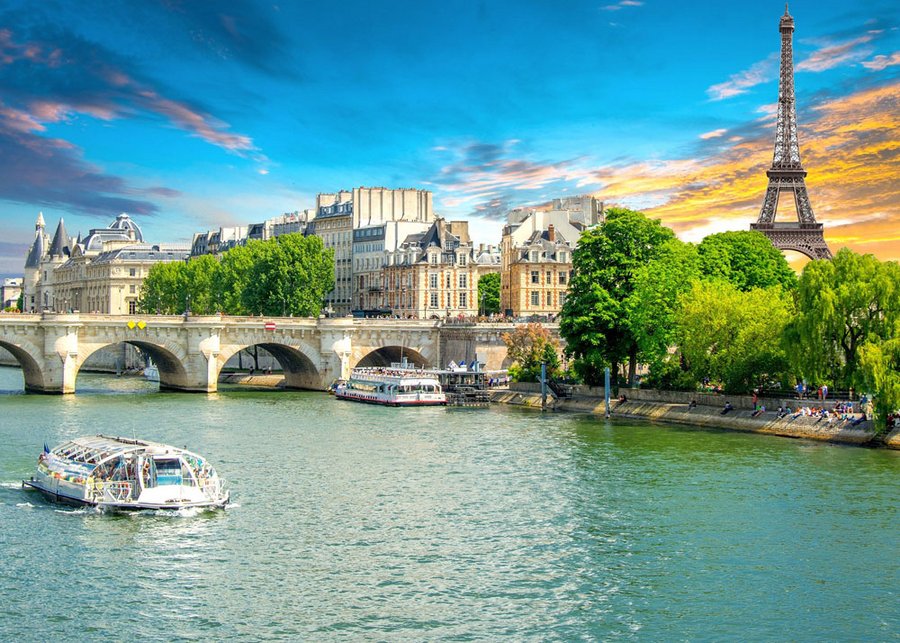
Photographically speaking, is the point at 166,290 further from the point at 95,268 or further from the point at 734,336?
the point at 734,336

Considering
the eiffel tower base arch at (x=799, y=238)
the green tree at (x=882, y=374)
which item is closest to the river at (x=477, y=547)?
the green tree at (x=882, y=374)

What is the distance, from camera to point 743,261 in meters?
76.2

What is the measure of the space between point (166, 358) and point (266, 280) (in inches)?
851

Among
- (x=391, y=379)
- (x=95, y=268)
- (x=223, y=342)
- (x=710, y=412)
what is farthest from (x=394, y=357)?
(x=95, y=268)

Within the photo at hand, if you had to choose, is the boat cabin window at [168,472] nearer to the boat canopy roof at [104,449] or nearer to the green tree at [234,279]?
the boat canopy roof at [104,449]

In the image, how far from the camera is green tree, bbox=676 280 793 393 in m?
57.3

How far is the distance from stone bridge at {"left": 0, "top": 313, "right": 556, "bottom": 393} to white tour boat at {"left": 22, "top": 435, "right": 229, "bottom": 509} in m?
35.6

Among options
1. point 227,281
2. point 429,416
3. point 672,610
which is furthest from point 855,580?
point 227,281

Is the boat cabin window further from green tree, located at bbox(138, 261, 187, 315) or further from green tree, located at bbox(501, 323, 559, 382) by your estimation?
green tree, located at bbox(138, 261, 187, 315)

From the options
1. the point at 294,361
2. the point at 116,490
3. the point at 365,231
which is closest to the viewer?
the point at 116,490

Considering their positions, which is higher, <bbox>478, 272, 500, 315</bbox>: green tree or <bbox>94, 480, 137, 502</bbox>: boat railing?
<bbox>478, 272, 500, 315</bbox>: green tree

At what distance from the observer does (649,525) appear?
33844mm

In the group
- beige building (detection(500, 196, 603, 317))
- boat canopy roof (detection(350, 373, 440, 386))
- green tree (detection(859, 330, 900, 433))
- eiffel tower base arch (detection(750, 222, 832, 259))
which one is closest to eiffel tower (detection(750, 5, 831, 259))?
eiffel tower base arch (detection(750, 222, 832, 259))

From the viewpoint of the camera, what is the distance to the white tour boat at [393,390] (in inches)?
2835
